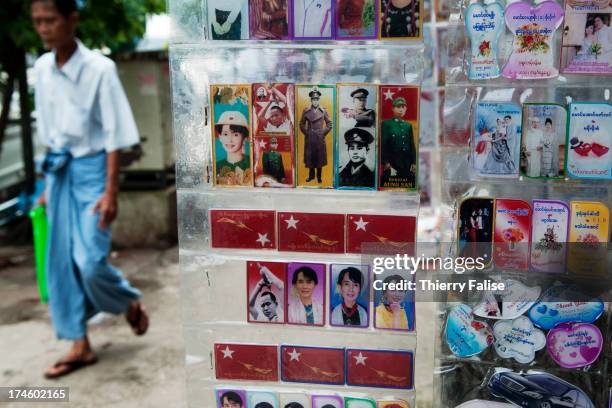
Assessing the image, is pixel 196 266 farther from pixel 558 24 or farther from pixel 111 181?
pixel 111 181

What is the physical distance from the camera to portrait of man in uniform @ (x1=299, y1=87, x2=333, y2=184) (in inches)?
59.3

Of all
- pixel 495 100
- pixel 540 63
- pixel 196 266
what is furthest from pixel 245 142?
pixel 540 63

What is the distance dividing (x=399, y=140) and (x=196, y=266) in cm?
60

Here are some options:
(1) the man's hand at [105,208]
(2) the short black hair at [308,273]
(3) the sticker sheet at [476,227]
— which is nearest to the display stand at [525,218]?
(3) the sticker sheet at [476,227]

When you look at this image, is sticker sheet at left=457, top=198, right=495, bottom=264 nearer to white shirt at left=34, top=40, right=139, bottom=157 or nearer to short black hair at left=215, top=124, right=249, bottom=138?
short black hair at left=215, top=124, right=249, bottom=138

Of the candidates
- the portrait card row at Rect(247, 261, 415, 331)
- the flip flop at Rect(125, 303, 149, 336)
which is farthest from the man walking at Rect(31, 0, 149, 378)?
the portrait card row at Rect(247, 261, 415, 331)

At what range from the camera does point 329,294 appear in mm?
1590

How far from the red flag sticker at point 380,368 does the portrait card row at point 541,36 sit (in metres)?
0.71

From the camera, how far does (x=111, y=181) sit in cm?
267

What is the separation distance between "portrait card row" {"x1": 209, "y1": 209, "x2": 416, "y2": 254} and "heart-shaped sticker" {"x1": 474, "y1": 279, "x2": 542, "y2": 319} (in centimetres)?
23

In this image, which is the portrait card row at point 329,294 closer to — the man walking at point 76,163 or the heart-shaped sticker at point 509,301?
the heart-shaped sticker at point 509,301

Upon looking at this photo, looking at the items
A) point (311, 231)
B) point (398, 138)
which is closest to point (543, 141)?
point (398, 138)

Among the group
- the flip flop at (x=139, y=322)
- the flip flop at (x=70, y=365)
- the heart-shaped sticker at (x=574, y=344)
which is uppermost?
the heart-shaped sticker at (x=574, y=344)

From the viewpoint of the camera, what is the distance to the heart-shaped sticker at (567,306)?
1.51 meters
